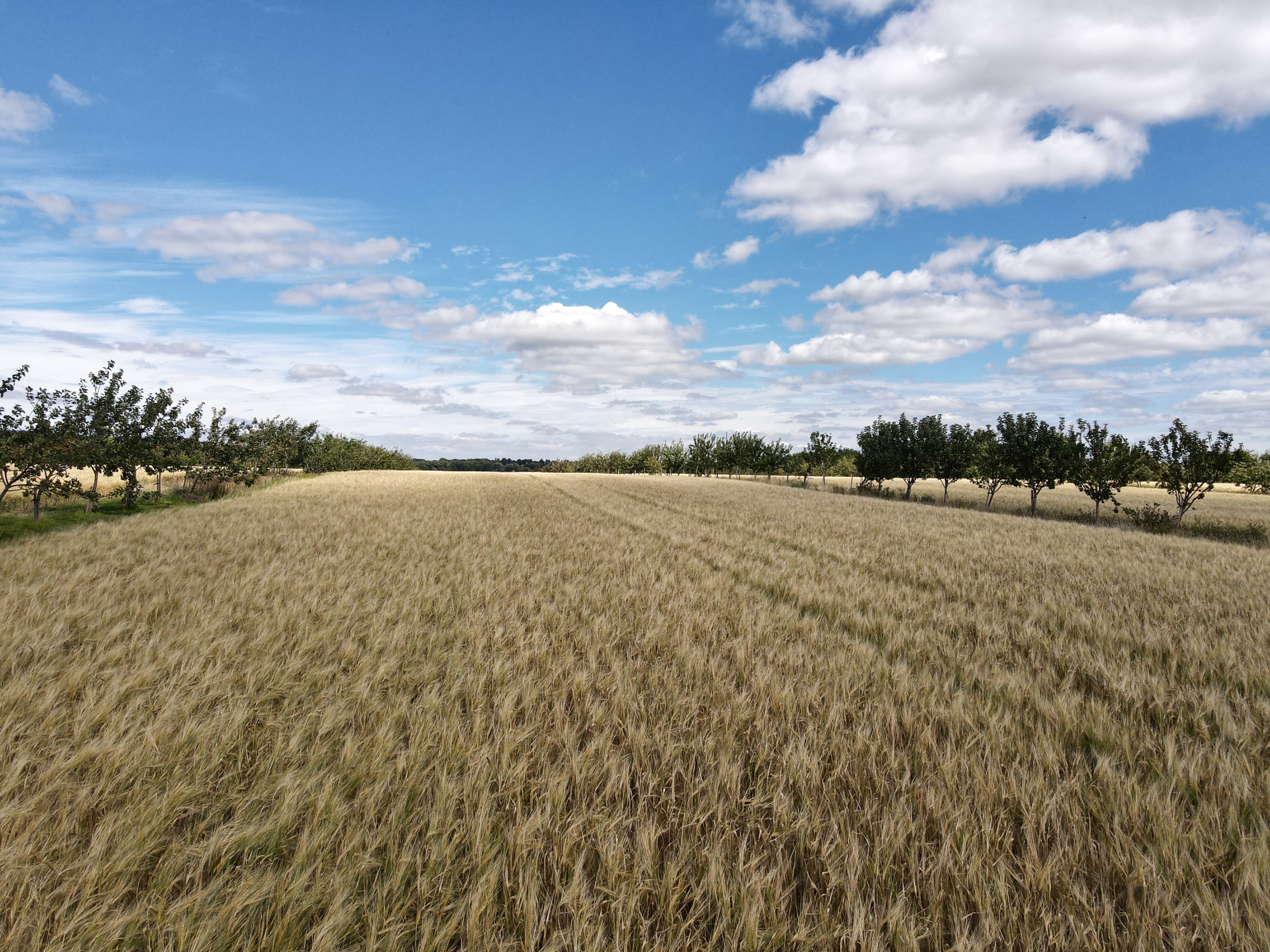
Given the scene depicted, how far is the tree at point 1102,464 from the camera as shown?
32.0 meters

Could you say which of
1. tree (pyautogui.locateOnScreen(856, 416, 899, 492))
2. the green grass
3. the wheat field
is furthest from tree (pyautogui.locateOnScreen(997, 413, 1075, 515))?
the green grass

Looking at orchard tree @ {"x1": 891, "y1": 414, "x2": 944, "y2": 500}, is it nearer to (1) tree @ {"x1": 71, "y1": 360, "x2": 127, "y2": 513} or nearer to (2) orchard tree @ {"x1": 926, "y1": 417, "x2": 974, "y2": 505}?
(2) orchard tree @ {"x1": 926, "y1": 417, "x2": 974, "y2": 505}

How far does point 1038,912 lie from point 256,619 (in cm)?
742

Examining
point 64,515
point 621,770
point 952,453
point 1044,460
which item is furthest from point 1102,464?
point 64,515

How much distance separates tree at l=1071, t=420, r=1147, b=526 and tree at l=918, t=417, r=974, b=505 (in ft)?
38.3

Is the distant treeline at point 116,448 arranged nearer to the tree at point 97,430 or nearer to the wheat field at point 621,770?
the tree at point 97,430

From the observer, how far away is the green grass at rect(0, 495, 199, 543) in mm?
15156

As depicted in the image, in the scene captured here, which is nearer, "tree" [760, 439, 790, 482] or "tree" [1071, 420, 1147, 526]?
"tree" [1071, 420, 1147, 526]

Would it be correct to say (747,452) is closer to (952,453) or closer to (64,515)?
(952,453)

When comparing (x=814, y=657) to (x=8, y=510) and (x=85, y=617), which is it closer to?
(x=85, y=617)

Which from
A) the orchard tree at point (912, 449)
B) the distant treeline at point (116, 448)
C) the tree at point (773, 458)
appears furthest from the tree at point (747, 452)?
the distant treeline at point (116, 448)

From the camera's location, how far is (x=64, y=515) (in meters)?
19.3

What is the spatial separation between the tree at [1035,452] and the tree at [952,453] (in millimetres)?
7276

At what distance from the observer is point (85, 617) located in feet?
20.9
